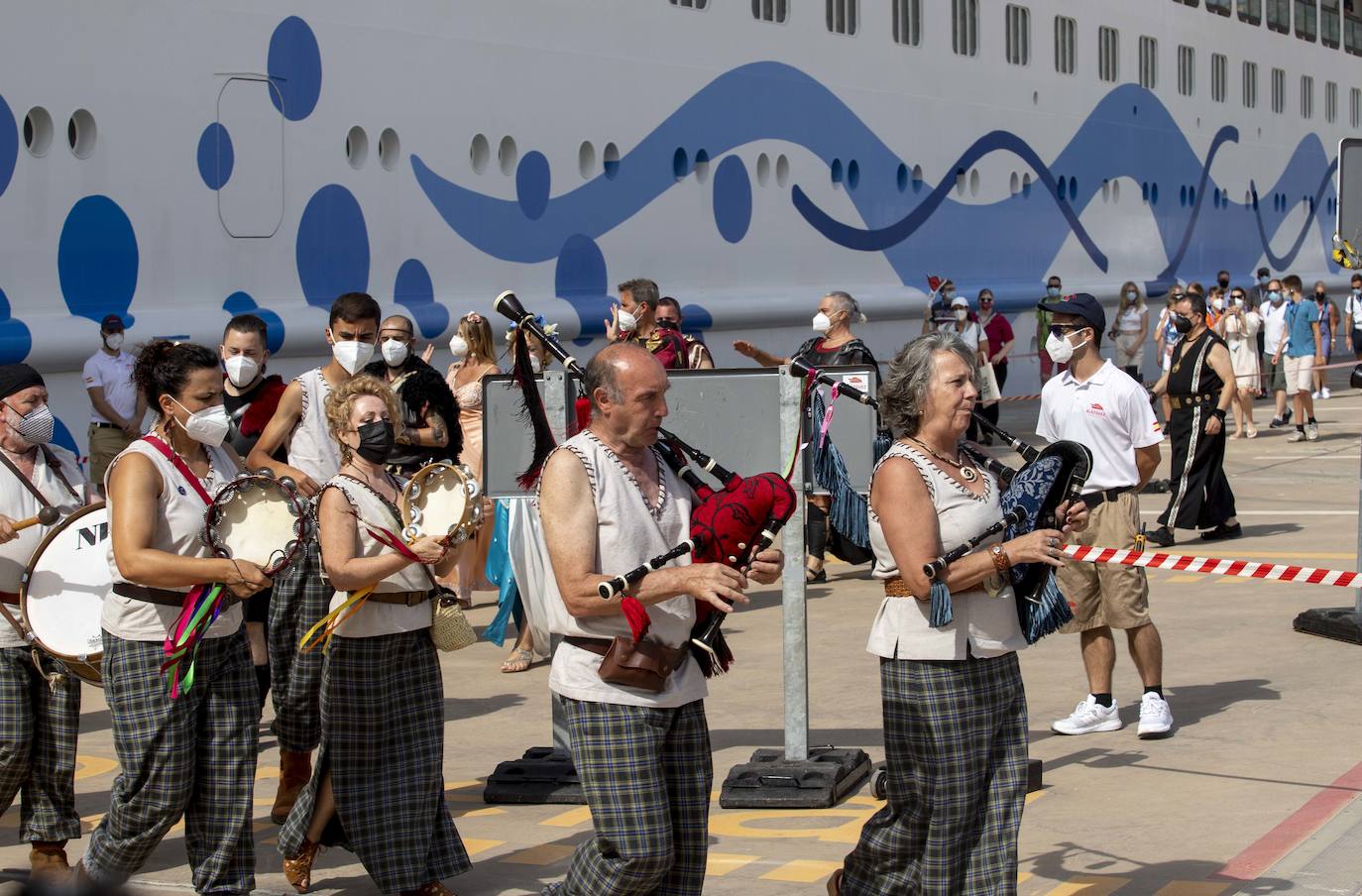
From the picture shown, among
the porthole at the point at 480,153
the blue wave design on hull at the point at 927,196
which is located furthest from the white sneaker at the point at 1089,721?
the porthole at the point at 480,153

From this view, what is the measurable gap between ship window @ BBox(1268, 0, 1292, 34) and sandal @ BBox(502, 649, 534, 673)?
33.5m

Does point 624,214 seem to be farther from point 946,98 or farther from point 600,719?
point 600,719

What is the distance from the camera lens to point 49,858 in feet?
19.5

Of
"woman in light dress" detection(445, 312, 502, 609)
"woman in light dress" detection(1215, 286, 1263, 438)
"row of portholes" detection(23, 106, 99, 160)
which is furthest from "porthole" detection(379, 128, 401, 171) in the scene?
"woman in light dress" detection(1215, 286, 1263, 438)

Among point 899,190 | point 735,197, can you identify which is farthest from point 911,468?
point 899,190

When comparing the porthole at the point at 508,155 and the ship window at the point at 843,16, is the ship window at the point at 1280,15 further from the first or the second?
the porthole at the point at 508,155

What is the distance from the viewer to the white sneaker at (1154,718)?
24.6ft

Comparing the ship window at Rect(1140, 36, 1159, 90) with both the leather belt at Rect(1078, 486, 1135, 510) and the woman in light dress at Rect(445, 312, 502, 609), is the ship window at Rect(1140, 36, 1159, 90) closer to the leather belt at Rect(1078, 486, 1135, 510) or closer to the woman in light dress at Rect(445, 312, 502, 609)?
the woman in light dress at Rect(445, 312, 502, 609)

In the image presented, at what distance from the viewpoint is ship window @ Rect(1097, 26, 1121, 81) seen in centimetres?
3045

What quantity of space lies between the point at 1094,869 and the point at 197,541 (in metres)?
2.91

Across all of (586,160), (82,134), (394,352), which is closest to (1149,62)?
(586,160)

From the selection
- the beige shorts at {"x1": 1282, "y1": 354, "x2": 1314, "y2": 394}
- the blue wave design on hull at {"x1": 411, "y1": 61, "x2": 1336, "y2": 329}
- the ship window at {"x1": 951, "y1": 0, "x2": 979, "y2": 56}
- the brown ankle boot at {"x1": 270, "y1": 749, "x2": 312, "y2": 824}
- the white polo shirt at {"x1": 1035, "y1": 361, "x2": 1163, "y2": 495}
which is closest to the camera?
the brown ankle boot at {"x1": 270, "y1": 749, "x2": 312, "y2": 824}

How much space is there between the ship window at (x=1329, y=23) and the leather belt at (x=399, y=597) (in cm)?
4088

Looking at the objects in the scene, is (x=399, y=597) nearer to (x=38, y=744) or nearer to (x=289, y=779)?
(x=289, y=779)
